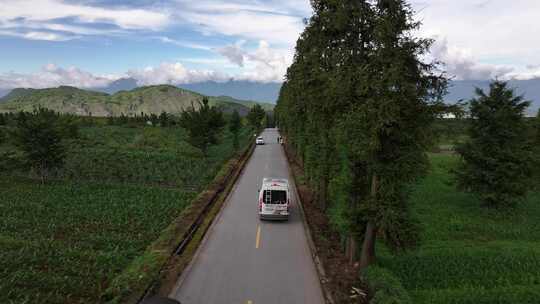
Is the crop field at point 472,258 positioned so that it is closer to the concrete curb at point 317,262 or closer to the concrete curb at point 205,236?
the concrete curb at point 317,262

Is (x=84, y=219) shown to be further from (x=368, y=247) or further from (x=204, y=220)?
(x=368, y=247)

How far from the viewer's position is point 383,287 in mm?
9727

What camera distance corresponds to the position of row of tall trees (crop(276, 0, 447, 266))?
9.31 metres

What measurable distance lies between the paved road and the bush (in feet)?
5.57

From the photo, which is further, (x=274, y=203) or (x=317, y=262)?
(x=274, y=203)

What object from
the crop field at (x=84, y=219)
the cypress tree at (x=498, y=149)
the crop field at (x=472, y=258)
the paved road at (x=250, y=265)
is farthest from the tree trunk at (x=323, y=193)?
the cypress tree at (x=498, y=149)

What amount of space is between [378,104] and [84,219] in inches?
643

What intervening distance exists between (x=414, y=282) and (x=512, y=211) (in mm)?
15503

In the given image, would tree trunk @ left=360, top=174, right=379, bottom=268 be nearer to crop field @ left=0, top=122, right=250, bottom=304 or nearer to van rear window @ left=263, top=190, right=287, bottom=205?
van rear window @ left=263, top=190, right=287, bottom=205

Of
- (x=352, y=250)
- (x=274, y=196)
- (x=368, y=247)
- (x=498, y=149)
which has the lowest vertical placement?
(x=352, y=250)

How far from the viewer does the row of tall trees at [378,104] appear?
9.31m

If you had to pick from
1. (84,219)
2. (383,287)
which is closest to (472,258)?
(383,287)

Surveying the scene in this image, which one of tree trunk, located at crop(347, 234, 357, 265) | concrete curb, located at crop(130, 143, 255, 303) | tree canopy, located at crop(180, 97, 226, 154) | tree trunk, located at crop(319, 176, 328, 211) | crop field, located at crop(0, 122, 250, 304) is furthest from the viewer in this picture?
tree canopy, located at crop(180, 97, 226, 154)

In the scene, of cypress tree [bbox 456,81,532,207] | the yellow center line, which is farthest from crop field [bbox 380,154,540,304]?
the yellow center line
